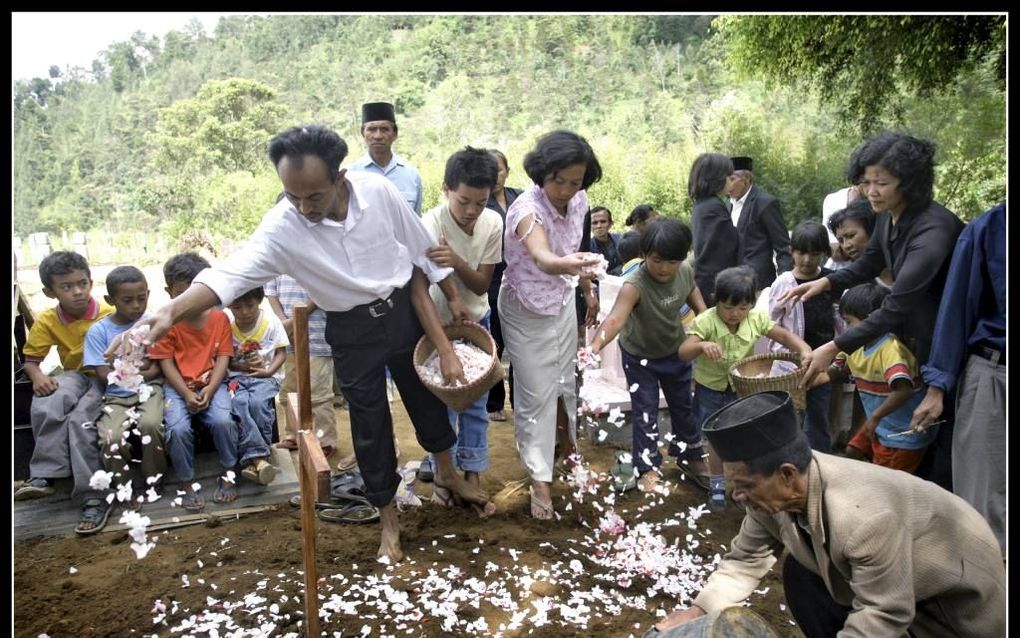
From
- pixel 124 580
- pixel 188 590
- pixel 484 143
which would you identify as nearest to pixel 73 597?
pixel 124 580

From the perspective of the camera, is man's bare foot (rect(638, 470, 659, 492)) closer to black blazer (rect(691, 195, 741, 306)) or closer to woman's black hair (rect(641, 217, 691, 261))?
woman's black hair (rect(641, 217, 691, 261))

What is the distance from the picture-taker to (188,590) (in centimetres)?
349

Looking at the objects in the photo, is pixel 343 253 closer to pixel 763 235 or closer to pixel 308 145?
pixel 308 145

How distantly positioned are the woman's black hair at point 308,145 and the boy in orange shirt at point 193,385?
156 cm

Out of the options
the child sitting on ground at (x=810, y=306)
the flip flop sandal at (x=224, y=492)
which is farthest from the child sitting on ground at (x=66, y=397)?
the child sitting on ground at (x=810, y=306)

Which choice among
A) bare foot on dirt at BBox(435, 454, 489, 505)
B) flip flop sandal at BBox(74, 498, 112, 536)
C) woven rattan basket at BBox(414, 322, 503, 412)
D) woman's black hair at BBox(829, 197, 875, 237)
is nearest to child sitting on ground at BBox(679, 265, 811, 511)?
woman's black hair at BBox(829, 197, 875, 237)

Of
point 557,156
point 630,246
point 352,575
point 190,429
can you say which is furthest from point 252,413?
point 630,246

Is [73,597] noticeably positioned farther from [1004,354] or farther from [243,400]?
[1004,354]

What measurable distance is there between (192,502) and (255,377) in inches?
32.0

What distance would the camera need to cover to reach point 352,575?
3578 millimetres

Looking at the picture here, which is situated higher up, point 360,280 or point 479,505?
point 360,280

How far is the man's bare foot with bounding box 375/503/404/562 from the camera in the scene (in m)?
3.71

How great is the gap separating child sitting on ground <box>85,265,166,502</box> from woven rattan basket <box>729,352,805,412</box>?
10.4ft

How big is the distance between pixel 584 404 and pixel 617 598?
240 cm
